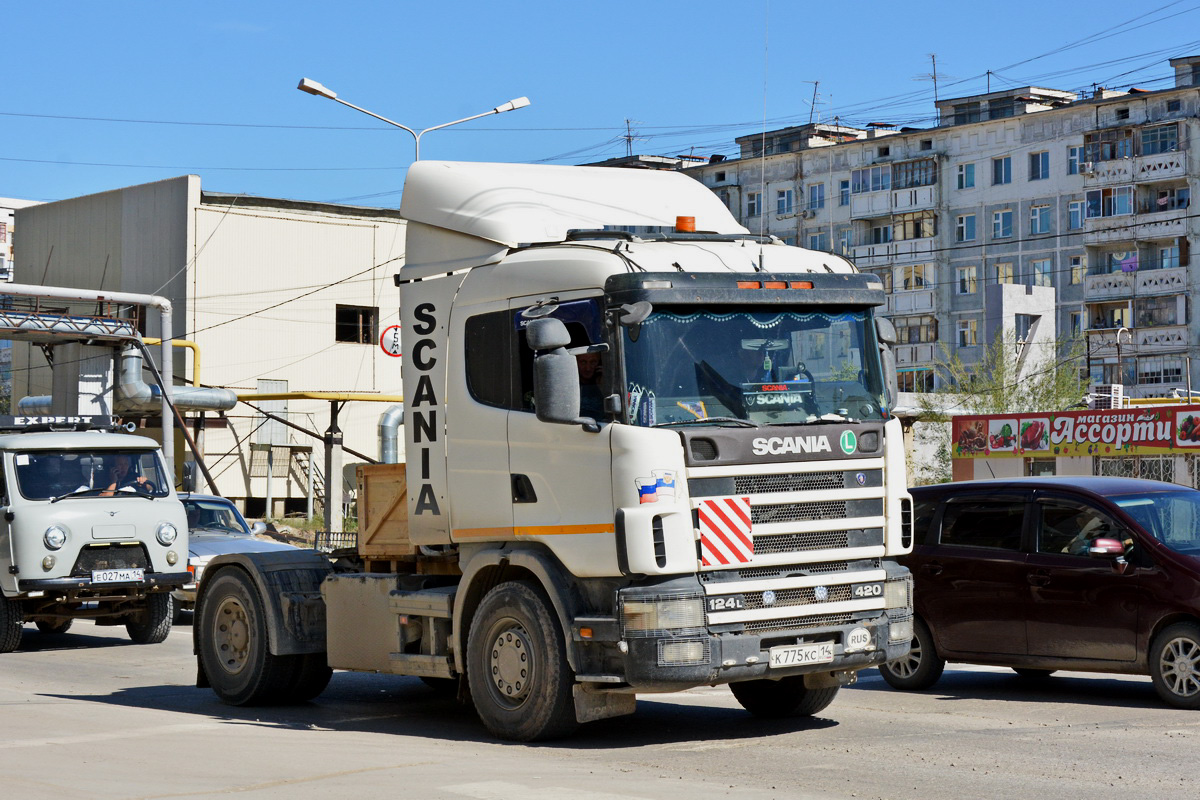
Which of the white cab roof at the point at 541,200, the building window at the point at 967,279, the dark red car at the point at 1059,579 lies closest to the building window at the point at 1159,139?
the building window at the point at 967,279

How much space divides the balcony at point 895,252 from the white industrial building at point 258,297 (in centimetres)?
3683

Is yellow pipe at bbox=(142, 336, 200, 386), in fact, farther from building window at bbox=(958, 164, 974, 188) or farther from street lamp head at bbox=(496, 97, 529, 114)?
building window at bbox=(958, 164, 974, 188)

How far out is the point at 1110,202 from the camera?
75625 millimetres

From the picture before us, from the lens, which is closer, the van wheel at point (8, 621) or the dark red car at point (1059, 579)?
the dark red car at point (1059, 579)

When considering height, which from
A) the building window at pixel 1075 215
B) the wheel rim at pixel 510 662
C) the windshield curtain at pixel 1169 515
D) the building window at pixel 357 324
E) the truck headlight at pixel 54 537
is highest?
the building window at pixel 1075 215

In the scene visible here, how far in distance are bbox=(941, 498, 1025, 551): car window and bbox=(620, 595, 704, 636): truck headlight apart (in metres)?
4.52

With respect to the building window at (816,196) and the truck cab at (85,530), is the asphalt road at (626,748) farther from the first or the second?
the building window at (816,196)

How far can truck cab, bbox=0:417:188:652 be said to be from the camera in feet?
56.3

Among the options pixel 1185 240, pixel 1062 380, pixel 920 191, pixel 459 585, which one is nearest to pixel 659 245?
pixel 459 585

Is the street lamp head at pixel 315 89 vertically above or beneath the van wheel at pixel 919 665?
above

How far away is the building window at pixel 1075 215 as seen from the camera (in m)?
76.8

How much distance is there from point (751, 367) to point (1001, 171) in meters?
73.9

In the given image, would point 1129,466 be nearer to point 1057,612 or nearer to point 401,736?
point 1057,612

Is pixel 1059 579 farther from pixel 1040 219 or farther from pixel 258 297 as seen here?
pixel 1040 219
